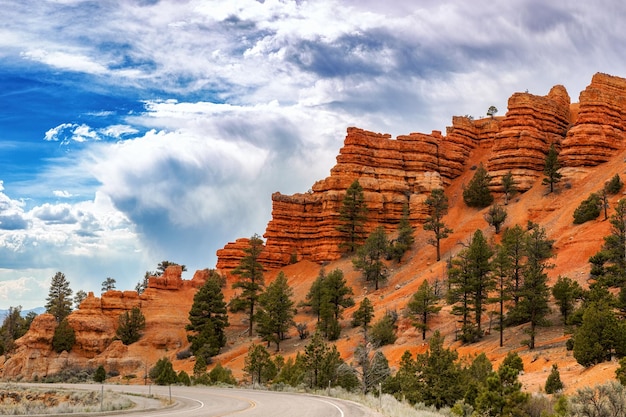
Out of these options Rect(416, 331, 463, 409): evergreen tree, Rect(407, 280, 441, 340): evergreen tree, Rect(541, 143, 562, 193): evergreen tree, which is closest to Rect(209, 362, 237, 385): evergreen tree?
Rect(407, 280, 441, 340): evergreen tree

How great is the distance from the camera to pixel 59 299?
9312cm

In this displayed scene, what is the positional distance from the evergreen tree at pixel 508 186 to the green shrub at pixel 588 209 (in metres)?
17.9

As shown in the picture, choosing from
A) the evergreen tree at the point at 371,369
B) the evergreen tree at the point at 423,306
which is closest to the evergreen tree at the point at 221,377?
the evergreen tree at the point at 371,369

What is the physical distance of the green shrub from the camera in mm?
67438

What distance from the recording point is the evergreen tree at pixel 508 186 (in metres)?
86.8

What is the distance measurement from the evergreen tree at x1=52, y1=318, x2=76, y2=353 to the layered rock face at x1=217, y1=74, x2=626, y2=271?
30.1 meters

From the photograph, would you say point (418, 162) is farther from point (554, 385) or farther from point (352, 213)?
point (554, 385)

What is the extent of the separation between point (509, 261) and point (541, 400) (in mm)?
26212

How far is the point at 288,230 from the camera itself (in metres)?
101

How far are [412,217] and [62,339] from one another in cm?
5585

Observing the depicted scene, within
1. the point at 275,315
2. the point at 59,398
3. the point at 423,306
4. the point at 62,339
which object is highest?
the point at 423,306

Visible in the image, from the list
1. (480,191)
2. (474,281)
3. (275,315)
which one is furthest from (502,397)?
(480,191)

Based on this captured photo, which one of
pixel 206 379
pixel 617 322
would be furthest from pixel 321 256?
pixel 617 322

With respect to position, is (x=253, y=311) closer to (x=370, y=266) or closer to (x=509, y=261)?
(x=370, y=266)
